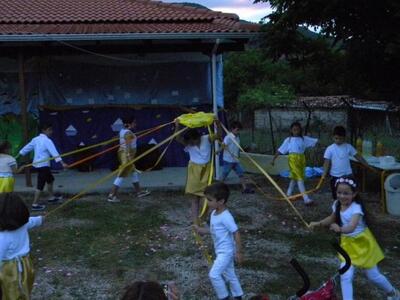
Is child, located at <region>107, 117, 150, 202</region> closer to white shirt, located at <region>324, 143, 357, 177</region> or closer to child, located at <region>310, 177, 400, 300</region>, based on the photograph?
white shirt, located at <region>324, 143, 357, 177</region>

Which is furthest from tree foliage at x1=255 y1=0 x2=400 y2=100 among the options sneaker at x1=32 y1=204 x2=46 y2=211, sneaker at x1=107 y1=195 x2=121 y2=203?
sneaker at x1=32 y1=204 x2=46 y2=211

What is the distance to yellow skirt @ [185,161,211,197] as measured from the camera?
7.04 metres

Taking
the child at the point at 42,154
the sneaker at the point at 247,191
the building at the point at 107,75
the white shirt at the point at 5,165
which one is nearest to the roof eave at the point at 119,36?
the building at the point at 107,75

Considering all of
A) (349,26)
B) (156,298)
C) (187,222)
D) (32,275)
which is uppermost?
(349,26)

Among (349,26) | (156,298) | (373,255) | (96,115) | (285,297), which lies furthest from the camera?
(96,115)

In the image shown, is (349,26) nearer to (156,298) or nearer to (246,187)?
(246,187)

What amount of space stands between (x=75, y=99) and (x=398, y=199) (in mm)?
7561

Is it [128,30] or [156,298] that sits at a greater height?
[128,30]

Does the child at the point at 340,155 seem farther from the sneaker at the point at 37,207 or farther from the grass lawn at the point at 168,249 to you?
the sneaker at the point at 37,207

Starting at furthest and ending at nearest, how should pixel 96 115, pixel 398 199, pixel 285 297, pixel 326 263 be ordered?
pixel 96 115 < pixel 398 199 < pixel 326 263 < pixel 285 297

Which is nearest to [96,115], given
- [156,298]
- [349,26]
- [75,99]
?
[75,99]

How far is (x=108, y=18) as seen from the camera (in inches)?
468

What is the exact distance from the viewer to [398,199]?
855cm

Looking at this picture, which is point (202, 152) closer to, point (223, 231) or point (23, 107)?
point (223, 231)
